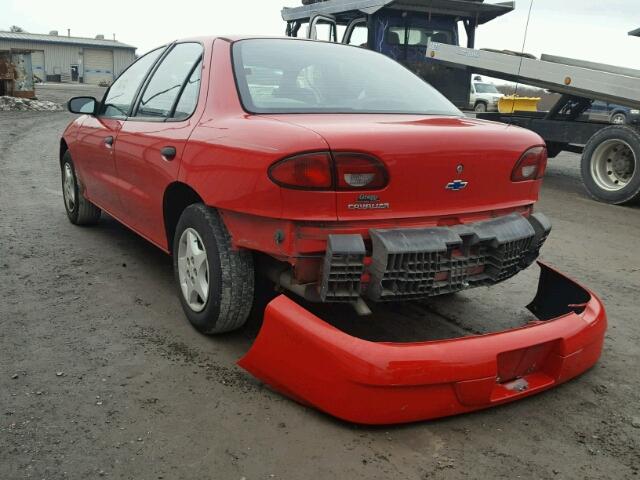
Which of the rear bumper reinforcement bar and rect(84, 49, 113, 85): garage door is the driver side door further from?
rect(84, 49, 113, 85): garage door

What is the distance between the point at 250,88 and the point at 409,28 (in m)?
7.56

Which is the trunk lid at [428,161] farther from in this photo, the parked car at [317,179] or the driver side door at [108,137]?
the driver side door at [108,137]

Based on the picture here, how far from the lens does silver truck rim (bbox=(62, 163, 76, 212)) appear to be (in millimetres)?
5461

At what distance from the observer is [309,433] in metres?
2.48

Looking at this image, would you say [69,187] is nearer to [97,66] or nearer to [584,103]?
[584,103]

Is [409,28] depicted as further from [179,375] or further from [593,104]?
[179,375]

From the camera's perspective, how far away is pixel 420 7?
9922mm

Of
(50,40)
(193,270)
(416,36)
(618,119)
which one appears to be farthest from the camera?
(50,40)

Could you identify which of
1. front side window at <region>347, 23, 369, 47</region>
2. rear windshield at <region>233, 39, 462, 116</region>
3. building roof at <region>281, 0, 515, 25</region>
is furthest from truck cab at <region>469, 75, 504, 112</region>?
rear windshield at <region>233, 39, 462, 116</region>

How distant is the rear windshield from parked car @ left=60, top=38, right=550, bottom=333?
0.4 inches

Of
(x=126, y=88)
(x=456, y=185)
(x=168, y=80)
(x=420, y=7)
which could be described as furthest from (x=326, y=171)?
(x=420, y=7)

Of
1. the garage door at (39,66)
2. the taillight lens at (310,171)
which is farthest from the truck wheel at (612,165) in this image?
the garage door at (39,66)

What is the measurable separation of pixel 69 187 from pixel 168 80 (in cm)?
223

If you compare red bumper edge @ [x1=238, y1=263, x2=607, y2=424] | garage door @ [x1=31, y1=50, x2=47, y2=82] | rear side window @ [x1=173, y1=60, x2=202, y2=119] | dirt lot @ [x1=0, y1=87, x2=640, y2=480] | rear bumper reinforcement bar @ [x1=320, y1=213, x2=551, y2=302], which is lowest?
garage door @ [x1=31, y1=50, x2=47, y2=82]
